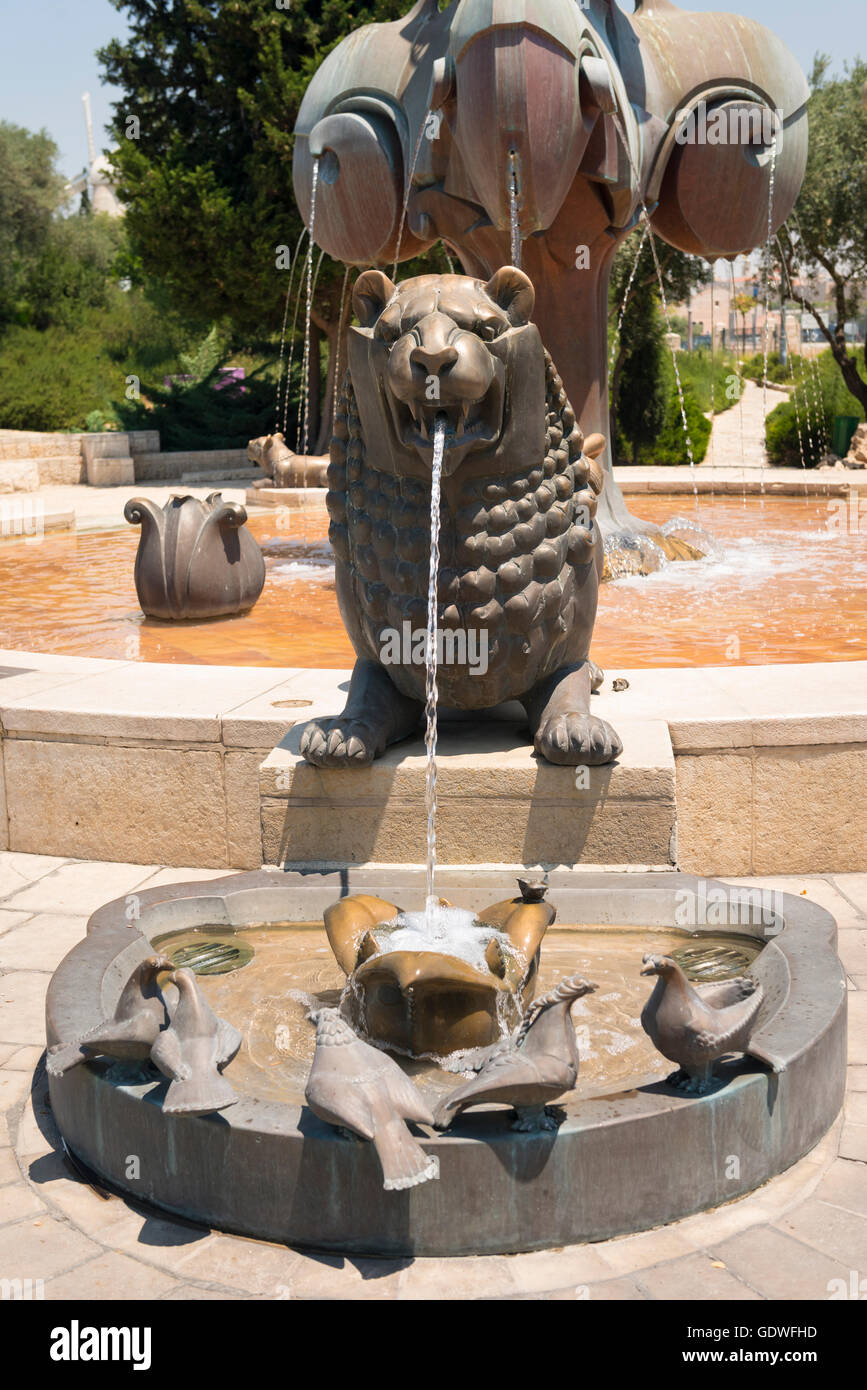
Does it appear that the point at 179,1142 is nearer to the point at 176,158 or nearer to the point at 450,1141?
the point at 450,1141

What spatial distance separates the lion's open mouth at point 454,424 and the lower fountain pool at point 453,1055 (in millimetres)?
1354

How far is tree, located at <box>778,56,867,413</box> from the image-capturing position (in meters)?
20.6

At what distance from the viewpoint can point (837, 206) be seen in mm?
20812

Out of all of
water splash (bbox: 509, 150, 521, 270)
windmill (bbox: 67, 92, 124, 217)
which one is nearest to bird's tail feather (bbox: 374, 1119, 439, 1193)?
water splash (bbox: 509, 150, 521, 270)

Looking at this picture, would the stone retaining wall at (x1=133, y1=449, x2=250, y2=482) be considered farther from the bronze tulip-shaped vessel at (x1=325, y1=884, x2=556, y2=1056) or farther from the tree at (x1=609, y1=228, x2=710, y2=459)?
the bronze tulip-shaped vessel at (x1=325, y1=884, x2=556, y2=1056)

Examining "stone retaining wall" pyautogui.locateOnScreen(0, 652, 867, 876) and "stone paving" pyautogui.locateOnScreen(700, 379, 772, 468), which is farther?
"stone paving" pyautogui.locateOnScreen(700, 379, 772, 468)

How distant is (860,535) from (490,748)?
7658 mm

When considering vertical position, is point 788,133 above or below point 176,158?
below

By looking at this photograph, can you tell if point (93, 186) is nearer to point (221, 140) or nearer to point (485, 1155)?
point (221, 140)

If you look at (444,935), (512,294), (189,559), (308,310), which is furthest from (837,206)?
(444,935)

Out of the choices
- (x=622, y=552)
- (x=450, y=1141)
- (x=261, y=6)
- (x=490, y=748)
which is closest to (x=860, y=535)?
(x=622, y=552)

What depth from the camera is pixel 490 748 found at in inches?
167

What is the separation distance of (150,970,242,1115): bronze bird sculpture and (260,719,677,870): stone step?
148 centimetres
